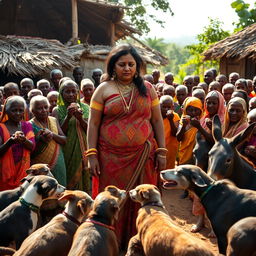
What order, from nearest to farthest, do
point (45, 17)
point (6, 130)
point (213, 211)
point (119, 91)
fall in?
point (213, 211) < point (119, 91) < point (6, 130) < point (45, 17)

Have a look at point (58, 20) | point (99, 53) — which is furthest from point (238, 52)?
point (58, 20)

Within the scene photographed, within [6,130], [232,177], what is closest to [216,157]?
[232,177]

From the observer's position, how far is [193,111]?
7598 mm

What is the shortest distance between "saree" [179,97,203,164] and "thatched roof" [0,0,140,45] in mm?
10525

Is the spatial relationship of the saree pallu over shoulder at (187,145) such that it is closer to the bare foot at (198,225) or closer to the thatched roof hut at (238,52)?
the bare foot at (198,225)

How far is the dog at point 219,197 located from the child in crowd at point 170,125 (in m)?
3.21

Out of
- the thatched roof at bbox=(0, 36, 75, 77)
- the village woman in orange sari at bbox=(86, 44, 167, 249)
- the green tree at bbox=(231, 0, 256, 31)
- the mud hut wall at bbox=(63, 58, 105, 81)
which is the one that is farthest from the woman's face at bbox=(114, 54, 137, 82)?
the green tree at bbox=(231, 0, 256, 31)

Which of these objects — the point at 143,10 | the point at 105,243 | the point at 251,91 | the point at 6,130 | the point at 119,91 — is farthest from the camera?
the point at 143,10

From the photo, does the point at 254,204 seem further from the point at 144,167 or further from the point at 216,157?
the point at 144,167

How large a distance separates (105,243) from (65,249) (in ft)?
1.50

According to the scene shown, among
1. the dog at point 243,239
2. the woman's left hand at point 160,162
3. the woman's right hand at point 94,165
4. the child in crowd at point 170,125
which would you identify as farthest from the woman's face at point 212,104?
the dog at point 243,239

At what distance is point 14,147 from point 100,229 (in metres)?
1.98

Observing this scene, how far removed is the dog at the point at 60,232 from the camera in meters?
4.02

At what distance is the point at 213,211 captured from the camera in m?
4.40
